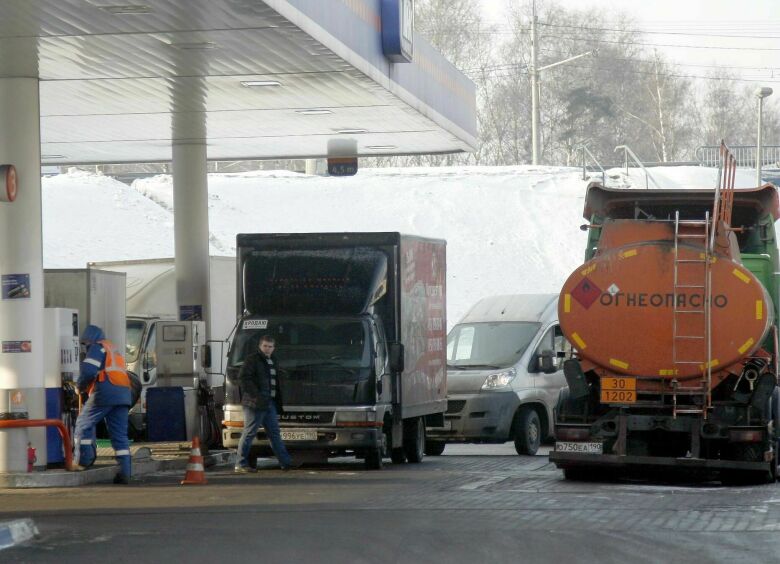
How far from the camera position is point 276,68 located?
19.1 meters

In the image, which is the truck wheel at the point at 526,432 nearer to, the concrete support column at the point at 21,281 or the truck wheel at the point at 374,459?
the truck wheel at the point at 374,459

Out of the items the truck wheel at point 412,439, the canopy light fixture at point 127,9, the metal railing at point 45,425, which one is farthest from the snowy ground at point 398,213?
the canopy light fixture at point 127,9

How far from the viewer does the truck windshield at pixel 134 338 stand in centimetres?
2652

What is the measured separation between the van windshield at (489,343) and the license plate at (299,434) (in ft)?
17.0

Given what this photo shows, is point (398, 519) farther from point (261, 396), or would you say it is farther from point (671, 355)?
point (261, 396)

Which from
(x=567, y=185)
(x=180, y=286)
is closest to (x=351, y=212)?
(x=567, y=185)

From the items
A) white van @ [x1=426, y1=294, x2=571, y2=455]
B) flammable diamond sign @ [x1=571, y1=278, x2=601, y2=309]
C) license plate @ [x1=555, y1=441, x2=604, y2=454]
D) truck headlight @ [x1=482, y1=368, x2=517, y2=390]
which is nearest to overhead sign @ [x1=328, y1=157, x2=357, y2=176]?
white van @ [x1=426, y1=294, x2=571, y2=455]

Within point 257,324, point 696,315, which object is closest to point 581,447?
point 696,315

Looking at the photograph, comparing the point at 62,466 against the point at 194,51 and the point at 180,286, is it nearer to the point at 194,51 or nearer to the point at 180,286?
the point at 194,51

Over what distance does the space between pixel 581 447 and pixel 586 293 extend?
173 cm

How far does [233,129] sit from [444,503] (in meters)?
12.0

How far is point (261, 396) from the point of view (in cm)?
1838

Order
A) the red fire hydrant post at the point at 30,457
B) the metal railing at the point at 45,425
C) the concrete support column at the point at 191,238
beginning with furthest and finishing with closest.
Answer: the concrete support column at the point at 191,238, the red fire hydrant post at the point at 30,457, the metal railing at the point at 45,425

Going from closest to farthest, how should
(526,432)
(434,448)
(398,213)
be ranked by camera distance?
(526,432), (434,448), (398,213)
